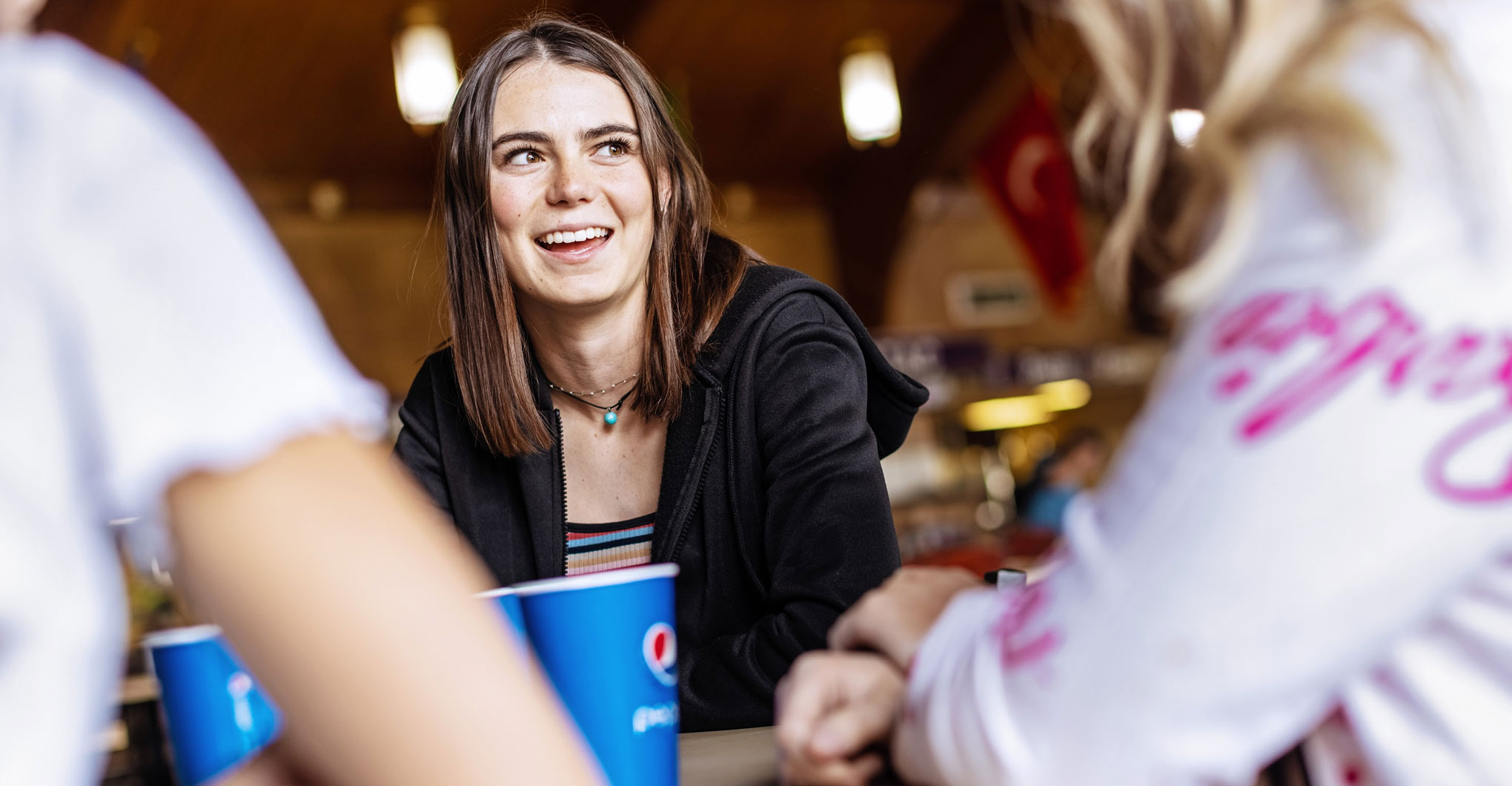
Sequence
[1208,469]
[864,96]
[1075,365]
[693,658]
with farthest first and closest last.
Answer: [1075,365] → [864,96] → [693,658] → [1208,469]

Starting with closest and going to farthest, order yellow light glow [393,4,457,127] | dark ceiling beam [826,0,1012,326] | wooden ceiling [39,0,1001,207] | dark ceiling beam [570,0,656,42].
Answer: yellow light glow [393,4,457,127]
wooden ceiling [39,0,1001,207]
dark ceiling beam [570,0,656,42]
dark ceiling beam [826,0,1012,326]

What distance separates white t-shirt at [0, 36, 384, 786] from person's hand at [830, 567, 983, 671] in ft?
1.15

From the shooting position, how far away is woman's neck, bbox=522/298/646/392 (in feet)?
4.55

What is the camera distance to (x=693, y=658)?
3.79 ft

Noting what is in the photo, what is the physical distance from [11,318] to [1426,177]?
1.56ft

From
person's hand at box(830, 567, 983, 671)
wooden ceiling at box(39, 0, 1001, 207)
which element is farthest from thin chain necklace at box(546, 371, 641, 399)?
wooden ceiling at box(39, 0, 1001, 207)

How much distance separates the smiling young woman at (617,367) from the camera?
4.18 ft

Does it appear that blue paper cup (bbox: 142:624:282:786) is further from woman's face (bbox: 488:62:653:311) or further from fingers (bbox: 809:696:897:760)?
woman's face (bbox: 488:62:653:311)

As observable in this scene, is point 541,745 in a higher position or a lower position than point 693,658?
higher

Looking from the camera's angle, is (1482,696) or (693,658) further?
(693,658)

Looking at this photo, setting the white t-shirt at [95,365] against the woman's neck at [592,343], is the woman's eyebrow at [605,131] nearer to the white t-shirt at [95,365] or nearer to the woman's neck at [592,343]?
the woman's neck at [592,343]

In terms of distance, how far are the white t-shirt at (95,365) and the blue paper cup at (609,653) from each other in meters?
0.29

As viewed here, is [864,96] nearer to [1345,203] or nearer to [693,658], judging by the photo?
[693,658]

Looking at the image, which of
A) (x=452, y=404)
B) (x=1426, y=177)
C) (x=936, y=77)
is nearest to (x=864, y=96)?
(x=936, y=77)
